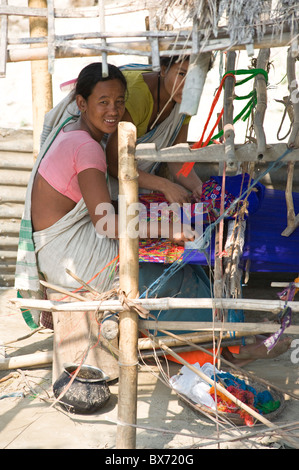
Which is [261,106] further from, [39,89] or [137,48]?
[39,89]

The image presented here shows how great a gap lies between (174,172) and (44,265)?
1.18 meters

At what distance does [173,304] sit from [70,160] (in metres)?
1.02

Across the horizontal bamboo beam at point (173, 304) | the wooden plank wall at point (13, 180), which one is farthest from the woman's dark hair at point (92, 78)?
the wooden plank wall at point (13, 180)

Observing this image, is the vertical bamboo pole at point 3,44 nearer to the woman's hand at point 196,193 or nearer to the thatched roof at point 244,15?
the thatched roof at point 244,15

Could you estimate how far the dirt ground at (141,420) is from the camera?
8.23ft

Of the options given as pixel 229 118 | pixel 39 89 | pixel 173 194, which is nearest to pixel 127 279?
A: pixel 173 194

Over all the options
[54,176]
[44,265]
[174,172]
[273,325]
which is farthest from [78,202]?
[273,325]

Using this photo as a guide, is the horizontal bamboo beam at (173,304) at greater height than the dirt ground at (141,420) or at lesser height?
greater

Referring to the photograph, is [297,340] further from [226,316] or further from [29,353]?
[29,353]

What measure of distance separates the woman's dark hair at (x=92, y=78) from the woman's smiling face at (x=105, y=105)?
0.06ft

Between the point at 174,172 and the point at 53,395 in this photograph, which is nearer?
the point at 53,395

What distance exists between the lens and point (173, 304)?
233 cm

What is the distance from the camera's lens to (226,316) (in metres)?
2.73

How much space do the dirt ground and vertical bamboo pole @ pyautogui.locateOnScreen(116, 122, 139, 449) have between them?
8 centimetres
